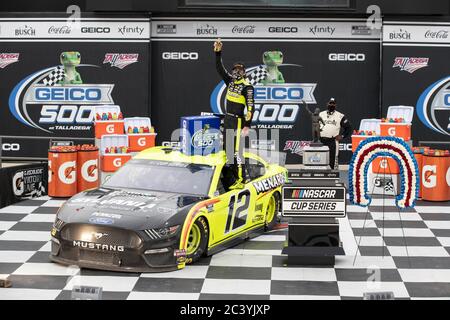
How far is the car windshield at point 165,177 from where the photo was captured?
12.1 meters

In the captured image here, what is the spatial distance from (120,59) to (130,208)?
29.9ft

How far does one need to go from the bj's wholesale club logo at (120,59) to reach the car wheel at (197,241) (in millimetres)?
8927

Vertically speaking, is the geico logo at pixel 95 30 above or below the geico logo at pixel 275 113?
above

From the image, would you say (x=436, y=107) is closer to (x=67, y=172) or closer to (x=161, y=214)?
(x=67, y=172)

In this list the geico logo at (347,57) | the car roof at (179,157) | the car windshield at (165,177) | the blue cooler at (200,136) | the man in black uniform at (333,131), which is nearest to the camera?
the car windshield at (165,177)

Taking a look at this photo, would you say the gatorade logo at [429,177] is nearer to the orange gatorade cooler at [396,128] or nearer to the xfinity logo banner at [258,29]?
the orange gatorade cooler at [396,128]

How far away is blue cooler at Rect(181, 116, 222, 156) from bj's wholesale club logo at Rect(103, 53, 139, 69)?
22.3ft

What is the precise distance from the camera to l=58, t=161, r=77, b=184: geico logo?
640 inches

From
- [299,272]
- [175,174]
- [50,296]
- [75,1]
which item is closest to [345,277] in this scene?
[299,272]

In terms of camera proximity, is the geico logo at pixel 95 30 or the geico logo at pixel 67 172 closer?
the geico logo at pixel 67 172

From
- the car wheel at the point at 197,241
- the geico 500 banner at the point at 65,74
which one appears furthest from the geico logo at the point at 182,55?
the car wheel at the point at 197,241

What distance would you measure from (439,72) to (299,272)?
9.76 meters

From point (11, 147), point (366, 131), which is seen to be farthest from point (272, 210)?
point (11, 147)

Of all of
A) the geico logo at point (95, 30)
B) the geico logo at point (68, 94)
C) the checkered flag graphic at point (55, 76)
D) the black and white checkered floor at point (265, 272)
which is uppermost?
the geico logo at point (95, 30)
